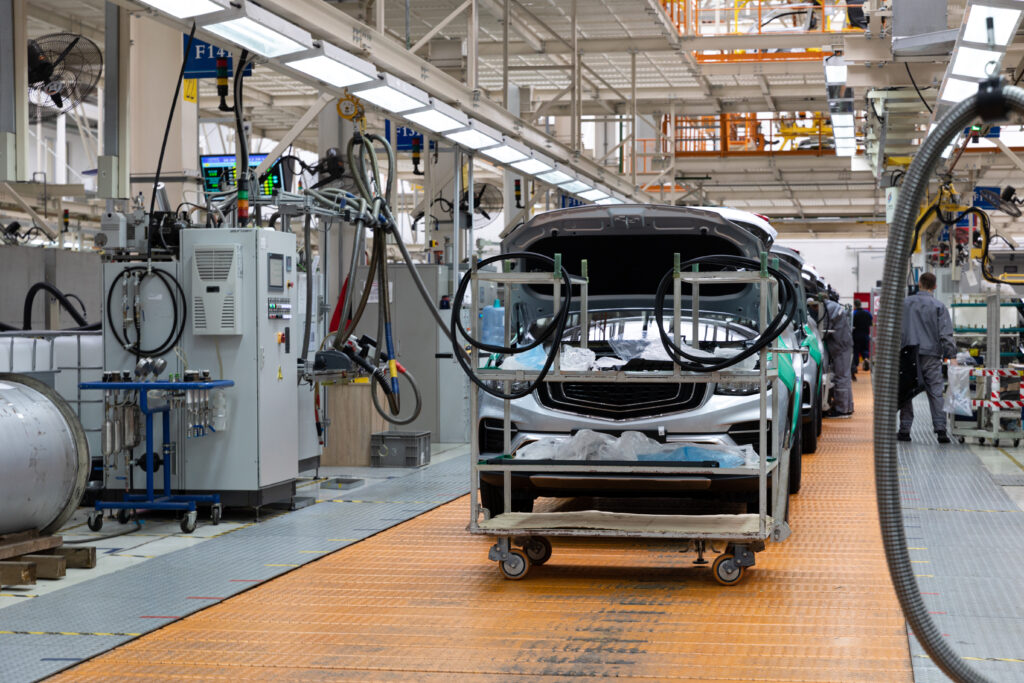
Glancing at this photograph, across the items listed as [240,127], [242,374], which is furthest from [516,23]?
[242,374]

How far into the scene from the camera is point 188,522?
782 cm

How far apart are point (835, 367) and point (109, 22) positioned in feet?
37.4

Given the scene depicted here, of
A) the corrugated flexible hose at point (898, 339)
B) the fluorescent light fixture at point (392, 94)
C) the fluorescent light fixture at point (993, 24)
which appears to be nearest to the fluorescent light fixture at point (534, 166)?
the fluorescent light fixture at point (392, 94)

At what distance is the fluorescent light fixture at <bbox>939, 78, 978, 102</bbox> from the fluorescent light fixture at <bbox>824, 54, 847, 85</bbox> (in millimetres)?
2576

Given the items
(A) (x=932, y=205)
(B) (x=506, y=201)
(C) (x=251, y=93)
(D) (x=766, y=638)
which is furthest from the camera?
(C) (x=251, y=93)

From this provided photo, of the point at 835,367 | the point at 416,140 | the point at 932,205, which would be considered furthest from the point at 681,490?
the point at 835,367

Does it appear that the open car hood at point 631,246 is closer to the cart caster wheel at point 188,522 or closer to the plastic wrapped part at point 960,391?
the cart caster wheel at point 188,522

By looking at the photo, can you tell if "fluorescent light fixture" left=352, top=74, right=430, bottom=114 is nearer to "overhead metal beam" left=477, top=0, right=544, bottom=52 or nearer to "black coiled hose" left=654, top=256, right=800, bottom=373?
"overhead metal beam" left=477, top=0, right=544, bottom=52

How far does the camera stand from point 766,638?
16.3 ft

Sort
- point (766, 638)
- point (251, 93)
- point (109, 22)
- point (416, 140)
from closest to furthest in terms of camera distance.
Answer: point (766, 638), point (109, 22), point (416, 140), point (251, 93)

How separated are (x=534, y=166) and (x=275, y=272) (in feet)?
22.2

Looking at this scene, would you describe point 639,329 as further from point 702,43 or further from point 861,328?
point 861,328

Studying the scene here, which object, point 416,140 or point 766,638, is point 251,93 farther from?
point 766,638

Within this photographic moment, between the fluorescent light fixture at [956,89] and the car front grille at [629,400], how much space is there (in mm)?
3627
